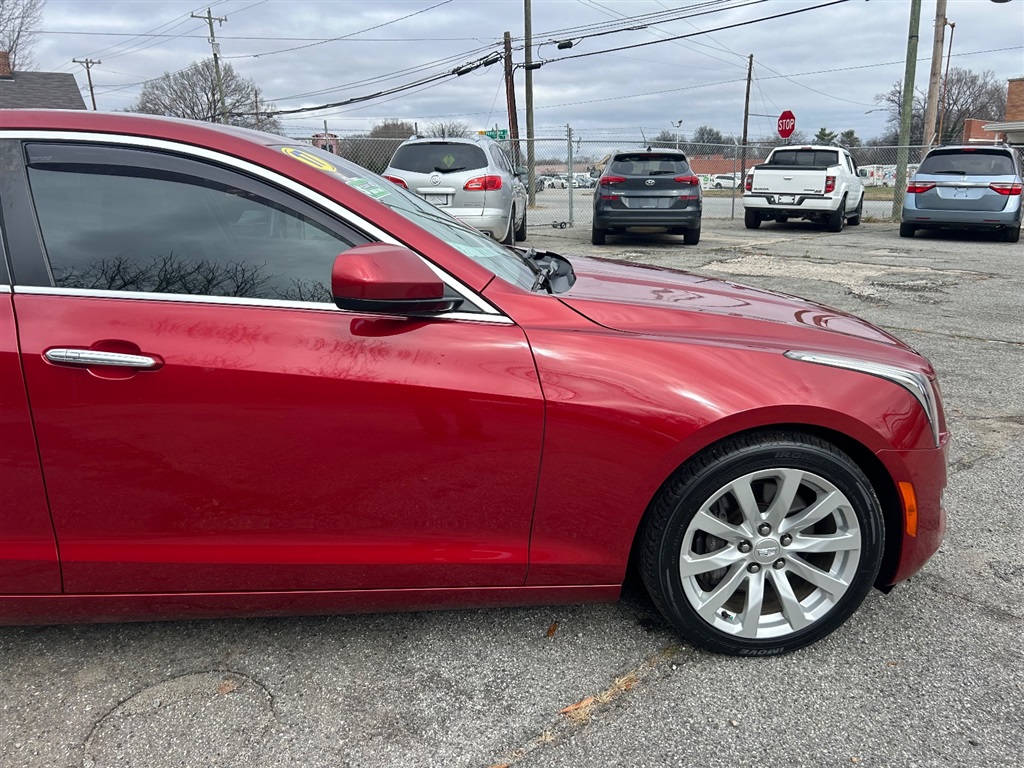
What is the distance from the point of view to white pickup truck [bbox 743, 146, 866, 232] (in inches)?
571

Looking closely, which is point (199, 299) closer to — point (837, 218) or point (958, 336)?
point (958, 336)

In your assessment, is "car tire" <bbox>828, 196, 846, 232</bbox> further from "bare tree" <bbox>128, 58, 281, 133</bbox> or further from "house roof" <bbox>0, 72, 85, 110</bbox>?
"bare tree" <bbox>128, 58, 281, 133</bbox>

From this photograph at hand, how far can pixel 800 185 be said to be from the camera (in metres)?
14.6

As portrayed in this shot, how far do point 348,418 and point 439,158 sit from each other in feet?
30.1

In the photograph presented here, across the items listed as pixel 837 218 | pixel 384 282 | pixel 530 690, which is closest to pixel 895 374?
pixel 530 690

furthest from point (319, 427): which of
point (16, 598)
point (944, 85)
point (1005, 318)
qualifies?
point (944, 85)

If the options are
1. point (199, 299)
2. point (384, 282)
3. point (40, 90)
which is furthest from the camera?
point (40, 90)

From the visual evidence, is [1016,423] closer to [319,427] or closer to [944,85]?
[319,427]

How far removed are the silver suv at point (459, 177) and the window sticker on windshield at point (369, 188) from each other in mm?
7801

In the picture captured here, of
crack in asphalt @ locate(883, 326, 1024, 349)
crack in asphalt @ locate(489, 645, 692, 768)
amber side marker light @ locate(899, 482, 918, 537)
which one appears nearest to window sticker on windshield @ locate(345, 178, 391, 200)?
crack in asphalt @ locate(489, 645, 692, 768)

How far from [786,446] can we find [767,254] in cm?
1043

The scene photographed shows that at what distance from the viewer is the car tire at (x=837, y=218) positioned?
594 inches

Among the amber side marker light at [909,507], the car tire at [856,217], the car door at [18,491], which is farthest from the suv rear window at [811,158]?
the car door at [18,491]

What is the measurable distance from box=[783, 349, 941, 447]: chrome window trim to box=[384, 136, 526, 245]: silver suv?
832 cm
